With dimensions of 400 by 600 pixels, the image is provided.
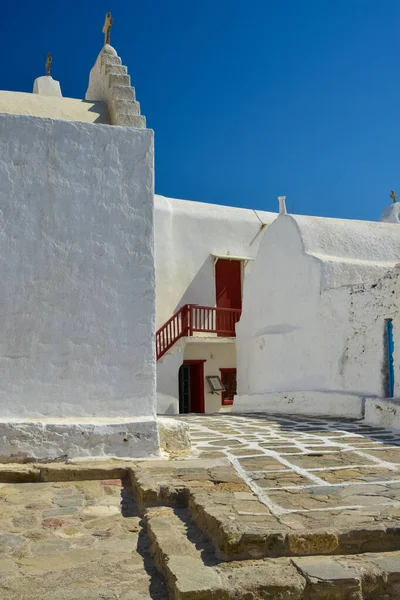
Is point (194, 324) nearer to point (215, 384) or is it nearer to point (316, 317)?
point (215, 384)

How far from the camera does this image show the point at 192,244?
1511cm

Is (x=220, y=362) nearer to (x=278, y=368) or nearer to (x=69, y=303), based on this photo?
(x=278, y=368)

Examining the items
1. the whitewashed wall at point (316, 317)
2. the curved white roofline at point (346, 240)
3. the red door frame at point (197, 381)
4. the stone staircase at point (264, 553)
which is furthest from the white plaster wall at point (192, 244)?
the stone staircase at point (264, 553)

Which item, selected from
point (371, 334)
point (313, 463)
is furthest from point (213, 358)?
point (313, 463)

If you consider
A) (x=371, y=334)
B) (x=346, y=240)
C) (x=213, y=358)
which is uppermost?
(x=346, y=240)

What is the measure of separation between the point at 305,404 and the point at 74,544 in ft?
22.8

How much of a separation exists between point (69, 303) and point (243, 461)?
192 centimetres

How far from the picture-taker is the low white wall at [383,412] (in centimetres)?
688

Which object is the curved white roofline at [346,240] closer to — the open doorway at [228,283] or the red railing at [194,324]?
the red railing at [194,324]

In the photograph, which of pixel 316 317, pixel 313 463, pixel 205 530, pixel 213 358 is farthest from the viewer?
pixel 213 358

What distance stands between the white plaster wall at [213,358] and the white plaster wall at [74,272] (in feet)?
30.7

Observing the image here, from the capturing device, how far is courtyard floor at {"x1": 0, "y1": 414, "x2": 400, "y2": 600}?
93.4 inches

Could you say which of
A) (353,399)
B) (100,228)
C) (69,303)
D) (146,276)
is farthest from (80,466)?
(353,399)

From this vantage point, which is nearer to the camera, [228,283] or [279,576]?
[279,576]
